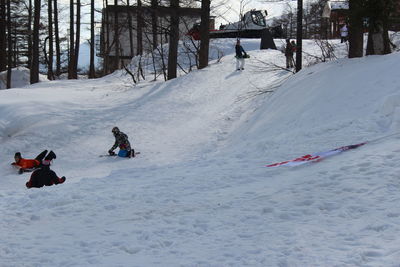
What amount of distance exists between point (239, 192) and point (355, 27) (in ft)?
30.0

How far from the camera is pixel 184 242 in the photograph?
14.4ft

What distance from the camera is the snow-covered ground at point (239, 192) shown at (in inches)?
161

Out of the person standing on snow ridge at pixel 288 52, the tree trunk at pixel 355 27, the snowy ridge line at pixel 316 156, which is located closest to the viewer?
the snowy ridge line at pixel 316 156

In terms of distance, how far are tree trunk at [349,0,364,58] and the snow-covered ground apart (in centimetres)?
89

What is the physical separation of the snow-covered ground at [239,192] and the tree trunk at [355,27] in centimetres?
89

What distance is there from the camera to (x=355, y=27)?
1303cm

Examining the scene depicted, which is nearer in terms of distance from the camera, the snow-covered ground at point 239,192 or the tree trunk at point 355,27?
the snow-covered ground at point 239,192

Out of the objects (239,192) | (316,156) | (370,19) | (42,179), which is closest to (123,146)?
(42,179)

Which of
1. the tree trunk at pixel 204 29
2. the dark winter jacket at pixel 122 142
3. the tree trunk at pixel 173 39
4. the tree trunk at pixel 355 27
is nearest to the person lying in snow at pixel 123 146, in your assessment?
the dark winter jacket at pixel 122 142

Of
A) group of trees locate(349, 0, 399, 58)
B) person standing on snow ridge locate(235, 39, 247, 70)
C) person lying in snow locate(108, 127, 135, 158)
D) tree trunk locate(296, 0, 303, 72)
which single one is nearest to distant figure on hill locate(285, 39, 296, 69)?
person standing on snow ridge locate(235, 39, 247, 70)

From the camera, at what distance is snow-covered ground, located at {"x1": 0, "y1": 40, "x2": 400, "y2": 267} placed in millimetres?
4102

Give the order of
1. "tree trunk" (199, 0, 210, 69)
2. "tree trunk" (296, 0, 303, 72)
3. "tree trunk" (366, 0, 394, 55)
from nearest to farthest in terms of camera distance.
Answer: "tree trunk" (366, 0, 394, 55)
"tree trunk" (296, 0, 303, 72)
"tree trunk" (199, 0, 210, 69)

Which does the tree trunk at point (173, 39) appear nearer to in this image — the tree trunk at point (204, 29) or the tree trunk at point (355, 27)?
the tree trunk at point (204, 29)

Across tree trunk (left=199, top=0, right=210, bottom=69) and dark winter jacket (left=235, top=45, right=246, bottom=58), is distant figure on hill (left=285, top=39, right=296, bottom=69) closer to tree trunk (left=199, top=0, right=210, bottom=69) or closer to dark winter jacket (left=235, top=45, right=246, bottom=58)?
dark winter jacket (left=235, top=45, right=246, bottom=58)
